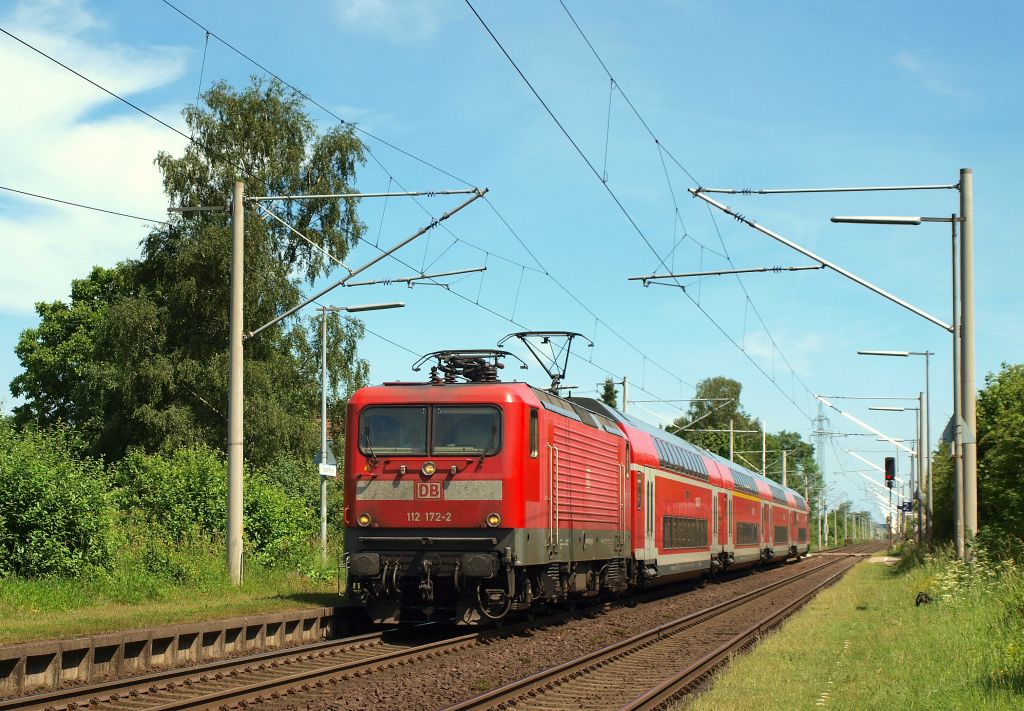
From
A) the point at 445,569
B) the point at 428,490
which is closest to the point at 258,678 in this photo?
the point at 445,569

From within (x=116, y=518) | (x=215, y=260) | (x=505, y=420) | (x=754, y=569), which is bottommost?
(x=754, y=569)

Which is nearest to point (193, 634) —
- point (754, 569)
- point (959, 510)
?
point (959, 510)

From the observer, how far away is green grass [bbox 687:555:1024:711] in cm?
1117

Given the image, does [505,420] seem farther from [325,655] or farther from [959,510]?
[959,510]

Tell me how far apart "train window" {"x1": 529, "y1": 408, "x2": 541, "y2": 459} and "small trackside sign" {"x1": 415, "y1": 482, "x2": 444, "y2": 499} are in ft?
4.52

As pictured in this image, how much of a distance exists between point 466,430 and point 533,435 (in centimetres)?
98

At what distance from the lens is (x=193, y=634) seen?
14.3m

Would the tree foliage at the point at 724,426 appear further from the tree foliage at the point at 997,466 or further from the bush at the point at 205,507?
the bush at the point at 205,507

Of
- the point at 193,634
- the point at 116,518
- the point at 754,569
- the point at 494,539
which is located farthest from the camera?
the point at 754,569

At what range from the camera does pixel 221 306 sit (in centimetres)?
4206

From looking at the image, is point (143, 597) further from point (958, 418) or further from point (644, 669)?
point (958, 418)

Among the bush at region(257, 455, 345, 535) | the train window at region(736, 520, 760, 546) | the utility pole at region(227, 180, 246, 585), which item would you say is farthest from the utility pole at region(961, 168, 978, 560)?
the bush at region(257, 455, 345, 535)

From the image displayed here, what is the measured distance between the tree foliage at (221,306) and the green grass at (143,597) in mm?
18948

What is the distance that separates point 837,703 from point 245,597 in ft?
34.3
